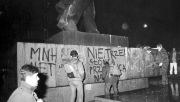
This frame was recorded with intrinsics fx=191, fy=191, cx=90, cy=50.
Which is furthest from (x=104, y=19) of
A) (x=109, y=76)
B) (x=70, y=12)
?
(x=109, y=76)

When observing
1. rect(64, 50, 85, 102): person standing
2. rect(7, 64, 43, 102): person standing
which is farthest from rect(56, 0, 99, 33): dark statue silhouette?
rect(7, 64, 43, 102): person standing

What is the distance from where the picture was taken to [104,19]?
1964 centimetres

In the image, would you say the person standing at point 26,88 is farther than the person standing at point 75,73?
No

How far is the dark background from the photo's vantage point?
743 inches

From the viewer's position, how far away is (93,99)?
25.6 ft

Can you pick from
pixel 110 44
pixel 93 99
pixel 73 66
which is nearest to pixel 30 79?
pixel 73 66

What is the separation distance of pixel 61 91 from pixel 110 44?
132 inches

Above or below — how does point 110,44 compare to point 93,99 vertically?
above

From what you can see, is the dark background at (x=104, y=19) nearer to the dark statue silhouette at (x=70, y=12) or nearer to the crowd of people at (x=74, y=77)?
the dark statue silhouette at (x=70, y=12)

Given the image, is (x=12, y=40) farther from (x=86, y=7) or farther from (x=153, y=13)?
(x=153, y=13)

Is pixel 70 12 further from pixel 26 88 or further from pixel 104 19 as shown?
pixel 104 19

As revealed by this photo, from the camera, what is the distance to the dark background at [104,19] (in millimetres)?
18875

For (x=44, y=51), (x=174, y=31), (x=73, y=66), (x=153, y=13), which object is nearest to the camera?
(x=73, y=66)

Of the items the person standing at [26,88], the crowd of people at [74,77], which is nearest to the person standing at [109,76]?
the crowd of people at [74,77]
